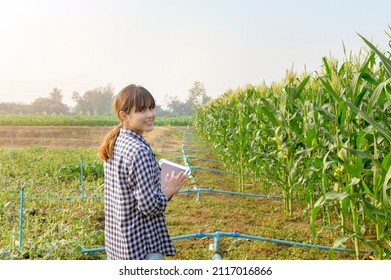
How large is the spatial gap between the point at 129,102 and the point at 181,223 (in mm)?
3497

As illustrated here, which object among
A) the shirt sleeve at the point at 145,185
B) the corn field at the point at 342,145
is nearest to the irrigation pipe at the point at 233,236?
the corn field at the point at 342,145

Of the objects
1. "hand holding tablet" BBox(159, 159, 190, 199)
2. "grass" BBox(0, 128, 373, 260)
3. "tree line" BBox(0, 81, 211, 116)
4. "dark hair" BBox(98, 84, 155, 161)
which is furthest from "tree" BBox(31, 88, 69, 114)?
"dark hair" BBox(98, 84, 155, 161)

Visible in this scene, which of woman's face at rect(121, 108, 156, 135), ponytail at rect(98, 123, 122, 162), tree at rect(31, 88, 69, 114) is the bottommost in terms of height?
ponytail at rect(98, 123, 122, 162)

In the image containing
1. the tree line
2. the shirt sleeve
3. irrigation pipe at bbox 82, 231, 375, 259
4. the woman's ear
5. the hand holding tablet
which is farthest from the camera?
the tree line

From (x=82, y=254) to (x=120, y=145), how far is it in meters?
2.36

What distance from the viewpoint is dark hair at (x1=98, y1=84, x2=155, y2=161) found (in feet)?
7.96

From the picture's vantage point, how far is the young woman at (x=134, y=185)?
237 centimetres

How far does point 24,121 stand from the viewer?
34531 millimetres

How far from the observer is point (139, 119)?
96.1 inches

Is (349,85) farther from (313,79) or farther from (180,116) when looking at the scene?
(180,116)

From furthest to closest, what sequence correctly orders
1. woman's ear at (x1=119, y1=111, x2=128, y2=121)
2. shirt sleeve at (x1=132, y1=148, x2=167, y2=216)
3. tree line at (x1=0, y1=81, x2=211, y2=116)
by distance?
tree line at (x1=0, y1=81, x2=211, y2=116) < woman's ear at (x1=119, y1=111, x2=128, y2=121) < shirt sleeve at (x1=132, y1=148, x2=167, y2=216)

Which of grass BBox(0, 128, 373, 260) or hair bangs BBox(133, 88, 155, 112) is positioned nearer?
hair bangs BBox(133, 88, 155, 112)

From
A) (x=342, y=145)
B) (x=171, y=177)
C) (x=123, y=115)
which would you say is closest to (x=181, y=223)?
(x=342, y=145)

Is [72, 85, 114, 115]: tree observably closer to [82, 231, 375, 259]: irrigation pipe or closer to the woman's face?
[82, 231, 375, 259]: irrigation pipe
